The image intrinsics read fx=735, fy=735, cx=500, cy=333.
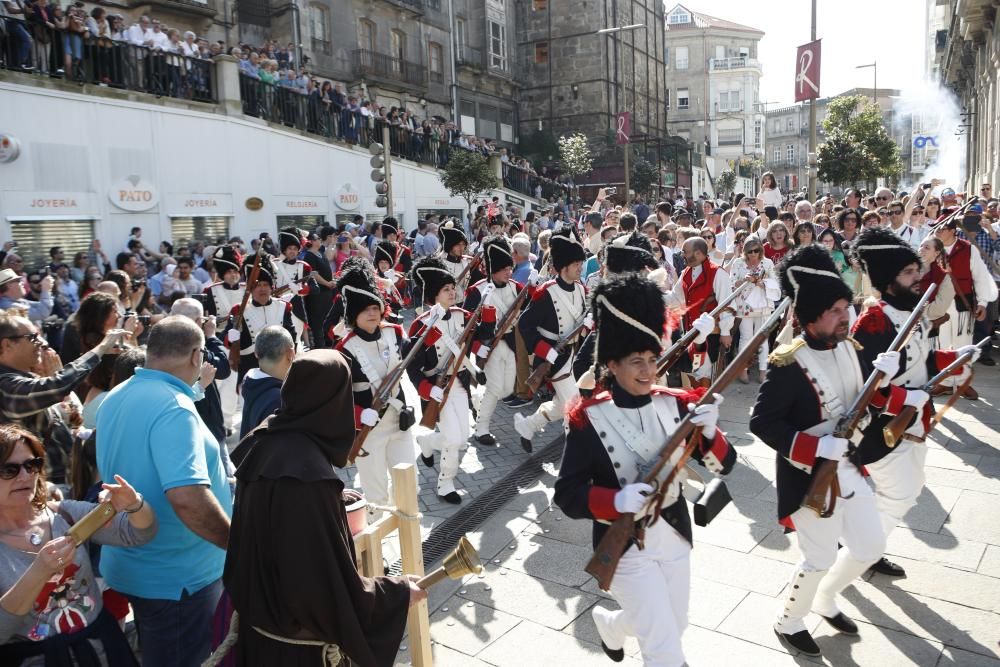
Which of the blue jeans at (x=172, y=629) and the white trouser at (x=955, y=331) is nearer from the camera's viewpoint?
the blue jeans at (x=172, y=629)

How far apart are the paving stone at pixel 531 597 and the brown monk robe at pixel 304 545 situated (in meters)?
1.95

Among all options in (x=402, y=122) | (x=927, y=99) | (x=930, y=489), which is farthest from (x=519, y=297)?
(x=927, y=99)

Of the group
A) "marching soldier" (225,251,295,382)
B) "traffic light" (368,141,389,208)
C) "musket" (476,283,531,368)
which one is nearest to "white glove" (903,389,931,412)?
"musket" (476,283,531,368)

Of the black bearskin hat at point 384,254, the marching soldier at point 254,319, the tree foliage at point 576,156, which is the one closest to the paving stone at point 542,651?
the marching soldier at point 254,319

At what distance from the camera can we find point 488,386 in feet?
26.0

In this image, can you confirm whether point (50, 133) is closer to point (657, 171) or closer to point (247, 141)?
point (247, 141)

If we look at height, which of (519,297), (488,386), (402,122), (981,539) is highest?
(402,122)

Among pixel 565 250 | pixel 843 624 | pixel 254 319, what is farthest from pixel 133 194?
pixel 843 624

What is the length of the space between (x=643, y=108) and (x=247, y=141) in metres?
34.0

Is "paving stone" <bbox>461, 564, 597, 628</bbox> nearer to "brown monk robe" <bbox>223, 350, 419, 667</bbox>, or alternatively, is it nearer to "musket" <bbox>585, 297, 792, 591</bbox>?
"musket" <bbox>585, 297, 792, 591</bbox>

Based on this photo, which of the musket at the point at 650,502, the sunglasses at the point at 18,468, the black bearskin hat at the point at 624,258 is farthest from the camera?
the black bearskin hat at the point at 624,258

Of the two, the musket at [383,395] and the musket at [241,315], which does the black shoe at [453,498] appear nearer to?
the musket at [383,395]

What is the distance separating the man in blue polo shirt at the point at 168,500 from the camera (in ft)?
9.63

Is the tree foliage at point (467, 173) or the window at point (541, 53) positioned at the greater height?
the window at point (541, 53)
